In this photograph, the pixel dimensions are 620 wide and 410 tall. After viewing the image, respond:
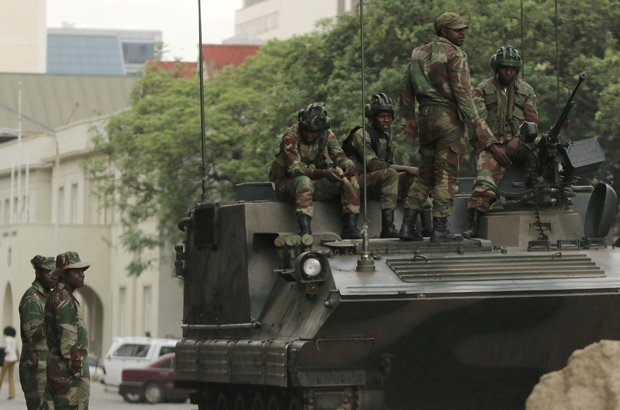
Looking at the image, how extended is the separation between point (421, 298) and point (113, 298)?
4687cm

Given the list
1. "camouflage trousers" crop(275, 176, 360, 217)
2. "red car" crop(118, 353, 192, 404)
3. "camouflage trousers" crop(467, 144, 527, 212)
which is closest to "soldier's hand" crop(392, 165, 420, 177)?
"camouflage trousers" crop(467, 144, 527, 212)

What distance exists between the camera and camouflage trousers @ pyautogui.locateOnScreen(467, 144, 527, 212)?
12.3 meters

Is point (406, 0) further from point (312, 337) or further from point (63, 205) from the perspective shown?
point (63, 205)

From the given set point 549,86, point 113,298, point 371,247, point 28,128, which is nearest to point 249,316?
point 371,247

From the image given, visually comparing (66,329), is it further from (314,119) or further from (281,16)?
(281,16)

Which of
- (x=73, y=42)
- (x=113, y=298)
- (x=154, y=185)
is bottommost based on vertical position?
(x=113, y=298)

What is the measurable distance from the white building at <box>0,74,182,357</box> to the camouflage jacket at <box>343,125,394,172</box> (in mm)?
35622

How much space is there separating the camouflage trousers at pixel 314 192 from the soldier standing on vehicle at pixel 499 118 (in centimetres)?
98

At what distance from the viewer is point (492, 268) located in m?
10.8

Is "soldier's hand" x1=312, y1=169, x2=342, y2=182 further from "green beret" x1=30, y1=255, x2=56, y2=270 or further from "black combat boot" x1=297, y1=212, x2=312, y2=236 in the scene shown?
"green beret" x1=30, y1=255, x2=56, y2=270

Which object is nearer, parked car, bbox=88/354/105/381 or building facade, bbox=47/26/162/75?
parked car, bbox=88/354/105/381

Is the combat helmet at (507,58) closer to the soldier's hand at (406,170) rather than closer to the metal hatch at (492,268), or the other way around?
the soldier's hand at (406,170)

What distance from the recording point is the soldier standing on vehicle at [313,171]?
12031mm

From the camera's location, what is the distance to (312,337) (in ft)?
33.7
